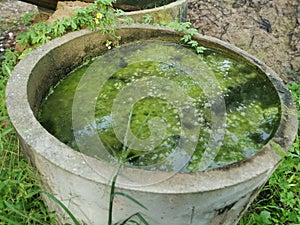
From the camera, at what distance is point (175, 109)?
2.31m

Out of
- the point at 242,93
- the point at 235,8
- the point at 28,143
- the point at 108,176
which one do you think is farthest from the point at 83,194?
the point at 235,8

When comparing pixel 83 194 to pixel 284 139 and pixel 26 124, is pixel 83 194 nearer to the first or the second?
pixel 26 124

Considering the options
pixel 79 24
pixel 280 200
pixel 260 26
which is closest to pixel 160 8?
pixel 79 24

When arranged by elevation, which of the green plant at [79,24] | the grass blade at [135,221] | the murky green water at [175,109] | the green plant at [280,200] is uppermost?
the green plant at [79,24]

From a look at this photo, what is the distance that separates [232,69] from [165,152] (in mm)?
989

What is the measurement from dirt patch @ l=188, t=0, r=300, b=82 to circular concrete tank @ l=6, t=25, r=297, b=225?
195 cm

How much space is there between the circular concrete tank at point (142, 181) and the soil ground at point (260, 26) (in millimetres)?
1945

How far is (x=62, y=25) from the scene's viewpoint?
2.59 meters

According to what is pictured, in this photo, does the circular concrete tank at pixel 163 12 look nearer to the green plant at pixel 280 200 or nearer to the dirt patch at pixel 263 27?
the dirt patch at pixel 263 27

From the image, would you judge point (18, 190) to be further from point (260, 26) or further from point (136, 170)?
point (260, 26)

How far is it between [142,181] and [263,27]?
2967 mm

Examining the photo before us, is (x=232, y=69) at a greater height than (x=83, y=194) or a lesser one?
greater

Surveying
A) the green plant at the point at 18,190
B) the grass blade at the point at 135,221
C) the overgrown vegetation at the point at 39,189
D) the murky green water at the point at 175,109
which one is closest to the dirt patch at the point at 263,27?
the overgrown vegetation at the point at 39,189

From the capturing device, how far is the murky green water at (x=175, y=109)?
6.64 feet
